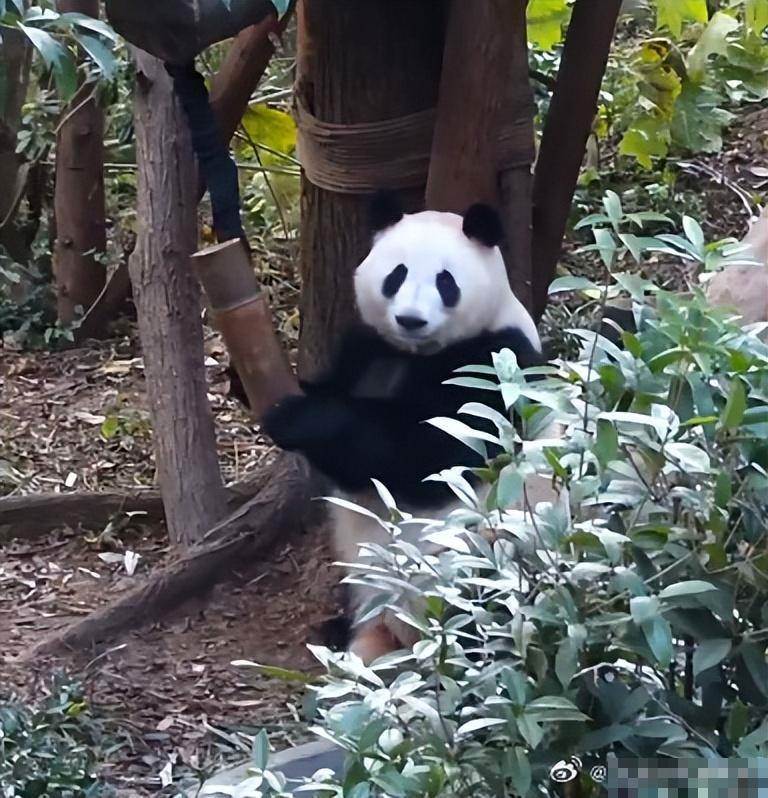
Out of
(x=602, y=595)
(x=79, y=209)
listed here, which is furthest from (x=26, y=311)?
(x=602, y=595)

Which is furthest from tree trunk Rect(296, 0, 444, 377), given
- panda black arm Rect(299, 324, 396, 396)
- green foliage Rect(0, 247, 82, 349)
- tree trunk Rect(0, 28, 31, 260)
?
green foliage Rect(0, 247, 82, 349)

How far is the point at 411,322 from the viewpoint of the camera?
238 centimetres

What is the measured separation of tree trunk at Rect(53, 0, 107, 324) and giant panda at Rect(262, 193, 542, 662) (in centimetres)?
190

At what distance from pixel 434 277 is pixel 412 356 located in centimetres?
22

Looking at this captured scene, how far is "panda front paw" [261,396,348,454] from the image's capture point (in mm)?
2508

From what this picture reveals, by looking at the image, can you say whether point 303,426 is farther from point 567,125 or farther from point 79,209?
point 79,209

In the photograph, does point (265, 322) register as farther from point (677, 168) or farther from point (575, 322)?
point (677, 168)

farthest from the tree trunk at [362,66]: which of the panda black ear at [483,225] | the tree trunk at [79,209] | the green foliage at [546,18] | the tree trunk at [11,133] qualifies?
the tree trunk at [79,209]

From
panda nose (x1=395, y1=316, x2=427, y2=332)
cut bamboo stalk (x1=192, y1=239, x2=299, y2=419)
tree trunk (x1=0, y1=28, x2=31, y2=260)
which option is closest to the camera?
cut bamboo stalk (x1=192, y1=239, x2=299, y2=419)

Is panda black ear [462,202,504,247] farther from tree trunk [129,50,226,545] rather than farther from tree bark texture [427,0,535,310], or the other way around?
tree trunk [129,50,226,545]

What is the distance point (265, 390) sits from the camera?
245 centimetres

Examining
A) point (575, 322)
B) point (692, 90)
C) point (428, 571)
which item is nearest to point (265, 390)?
point (428, 571)

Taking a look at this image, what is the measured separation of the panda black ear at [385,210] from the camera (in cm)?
246
